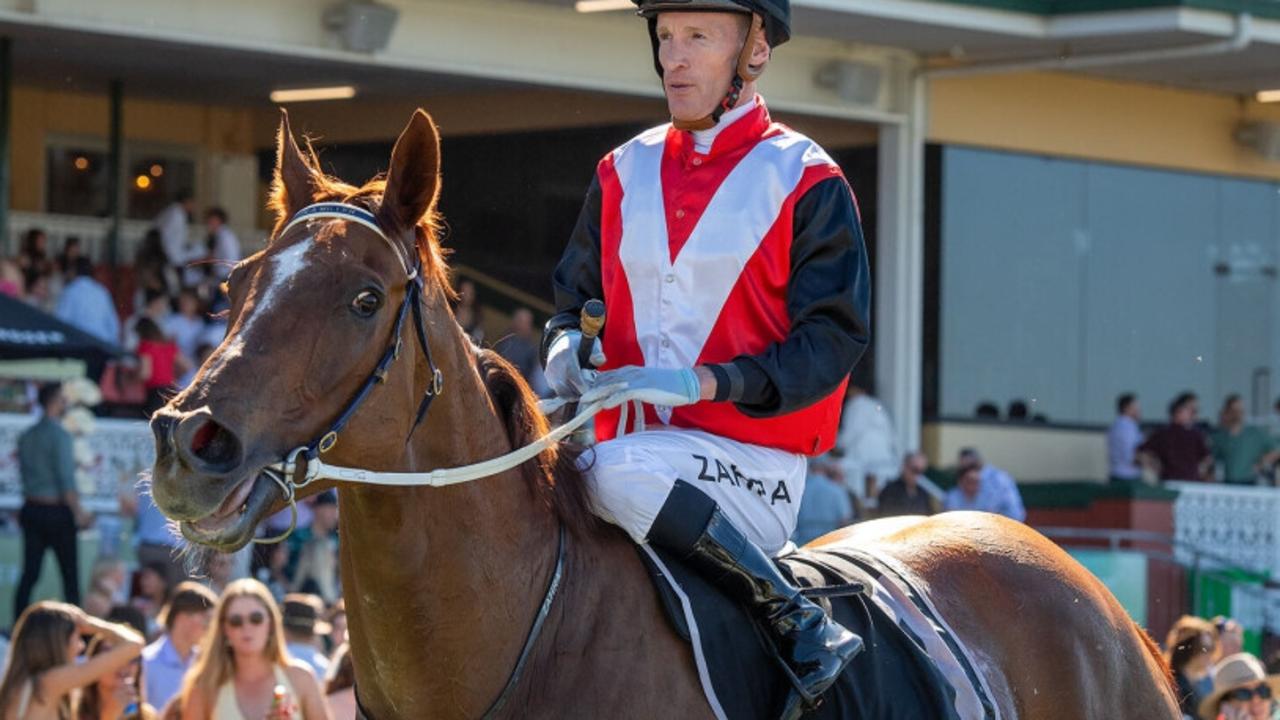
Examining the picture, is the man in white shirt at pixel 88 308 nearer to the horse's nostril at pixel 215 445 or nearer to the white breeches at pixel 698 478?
the white breeches at pixel 698 478

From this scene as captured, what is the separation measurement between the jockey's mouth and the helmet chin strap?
1.55 meters

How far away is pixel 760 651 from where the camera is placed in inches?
181

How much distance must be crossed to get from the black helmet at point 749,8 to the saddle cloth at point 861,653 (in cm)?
123

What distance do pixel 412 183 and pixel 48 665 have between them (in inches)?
172

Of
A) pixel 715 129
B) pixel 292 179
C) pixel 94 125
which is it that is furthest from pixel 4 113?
pixel 292 179

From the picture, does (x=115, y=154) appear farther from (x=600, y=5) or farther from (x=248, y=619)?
(x=248, y=619)

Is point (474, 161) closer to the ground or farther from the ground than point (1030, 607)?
farther from the ground

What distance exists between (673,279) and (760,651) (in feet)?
2.85

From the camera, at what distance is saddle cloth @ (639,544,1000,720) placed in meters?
4.50

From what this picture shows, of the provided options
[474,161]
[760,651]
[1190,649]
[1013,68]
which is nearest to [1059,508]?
[1013,68]

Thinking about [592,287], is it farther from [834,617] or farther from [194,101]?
[194,101]

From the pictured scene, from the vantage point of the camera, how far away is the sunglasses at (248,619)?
788 centimetres

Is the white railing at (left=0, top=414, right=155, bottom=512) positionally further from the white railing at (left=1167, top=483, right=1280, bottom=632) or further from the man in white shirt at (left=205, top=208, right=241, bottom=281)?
the white railing at (left=1167, top=483, right=1280, bottom=632)

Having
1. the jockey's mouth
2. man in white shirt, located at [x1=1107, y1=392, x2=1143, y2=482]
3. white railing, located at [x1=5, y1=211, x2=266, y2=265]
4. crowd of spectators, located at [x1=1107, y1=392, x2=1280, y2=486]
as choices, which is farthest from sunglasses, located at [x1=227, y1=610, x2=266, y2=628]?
man in white shirt, located at [x1=1107, y1=392, x2=1143, y2=482]
